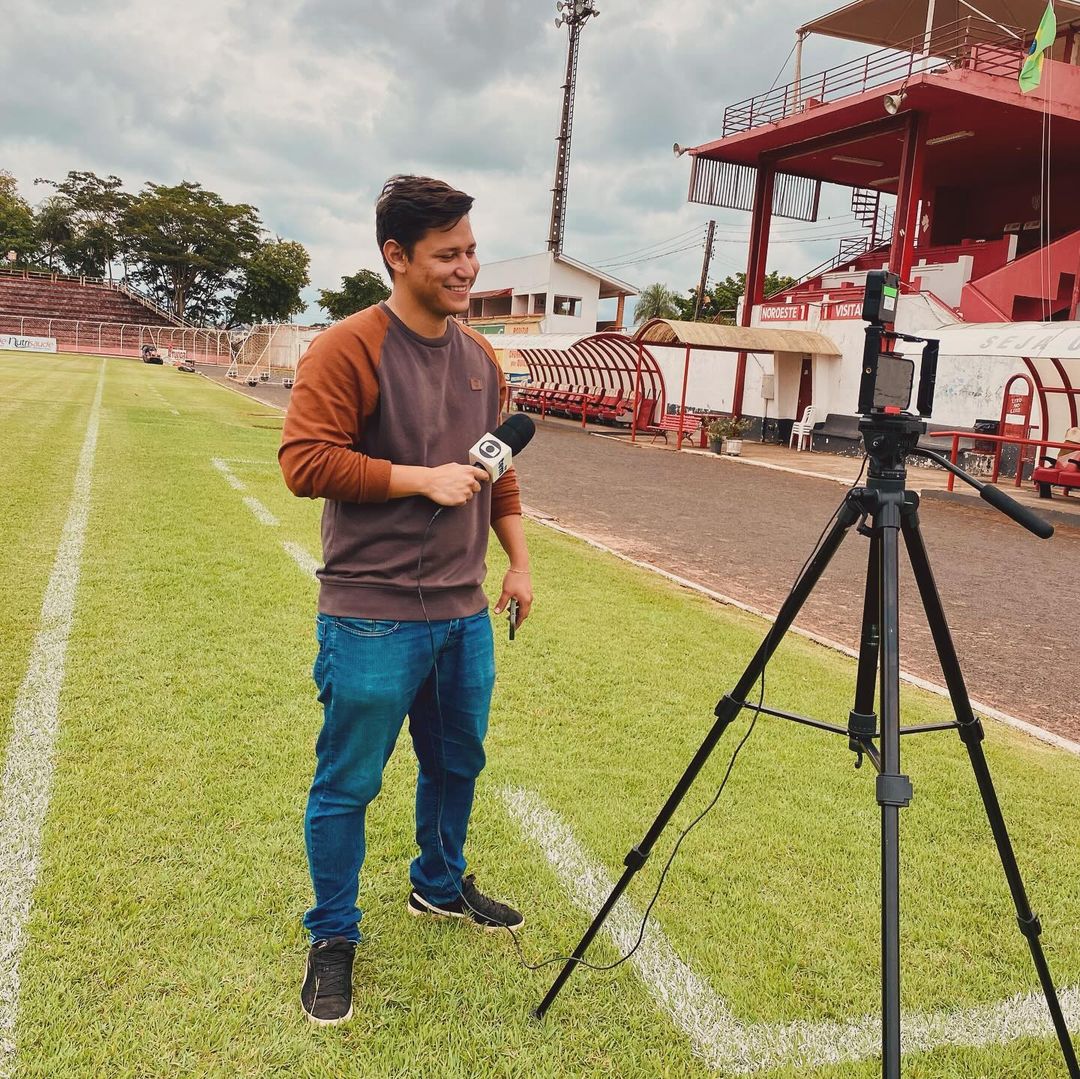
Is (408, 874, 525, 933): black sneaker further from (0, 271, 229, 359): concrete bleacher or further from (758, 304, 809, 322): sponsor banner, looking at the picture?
(0, 271, 229, 359): concrete bleacher

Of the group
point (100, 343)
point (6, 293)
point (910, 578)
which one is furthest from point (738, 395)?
point (6, 293)

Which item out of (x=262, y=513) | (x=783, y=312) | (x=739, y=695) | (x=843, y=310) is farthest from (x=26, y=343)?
(x=739, y=695)

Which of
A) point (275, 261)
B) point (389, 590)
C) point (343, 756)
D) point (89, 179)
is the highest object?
point (89, 179)

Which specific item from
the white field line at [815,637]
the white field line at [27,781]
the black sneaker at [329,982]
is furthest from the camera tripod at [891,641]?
the white field line at [815,637]

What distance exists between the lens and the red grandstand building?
68.2 feet

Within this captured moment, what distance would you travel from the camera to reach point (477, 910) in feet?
8.71

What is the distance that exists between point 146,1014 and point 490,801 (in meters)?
1.44

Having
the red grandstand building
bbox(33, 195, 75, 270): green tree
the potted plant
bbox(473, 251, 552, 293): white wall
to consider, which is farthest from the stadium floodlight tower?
bbox(33, 195, 75, 270): green tree

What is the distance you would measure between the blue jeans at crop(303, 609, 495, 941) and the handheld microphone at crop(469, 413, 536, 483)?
0.44m

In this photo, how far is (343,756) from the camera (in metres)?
2.24

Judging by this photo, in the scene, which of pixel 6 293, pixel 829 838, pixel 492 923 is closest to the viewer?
pixel 492 923

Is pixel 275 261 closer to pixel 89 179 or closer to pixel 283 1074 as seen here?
pixel 89 179

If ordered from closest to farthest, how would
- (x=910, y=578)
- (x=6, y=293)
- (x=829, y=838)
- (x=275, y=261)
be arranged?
(x=829, y=838), (x=910, y=578), (x=6, y=293), (x=275, y=261)

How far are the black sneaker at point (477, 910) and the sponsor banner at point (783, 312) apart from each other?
2486cm
